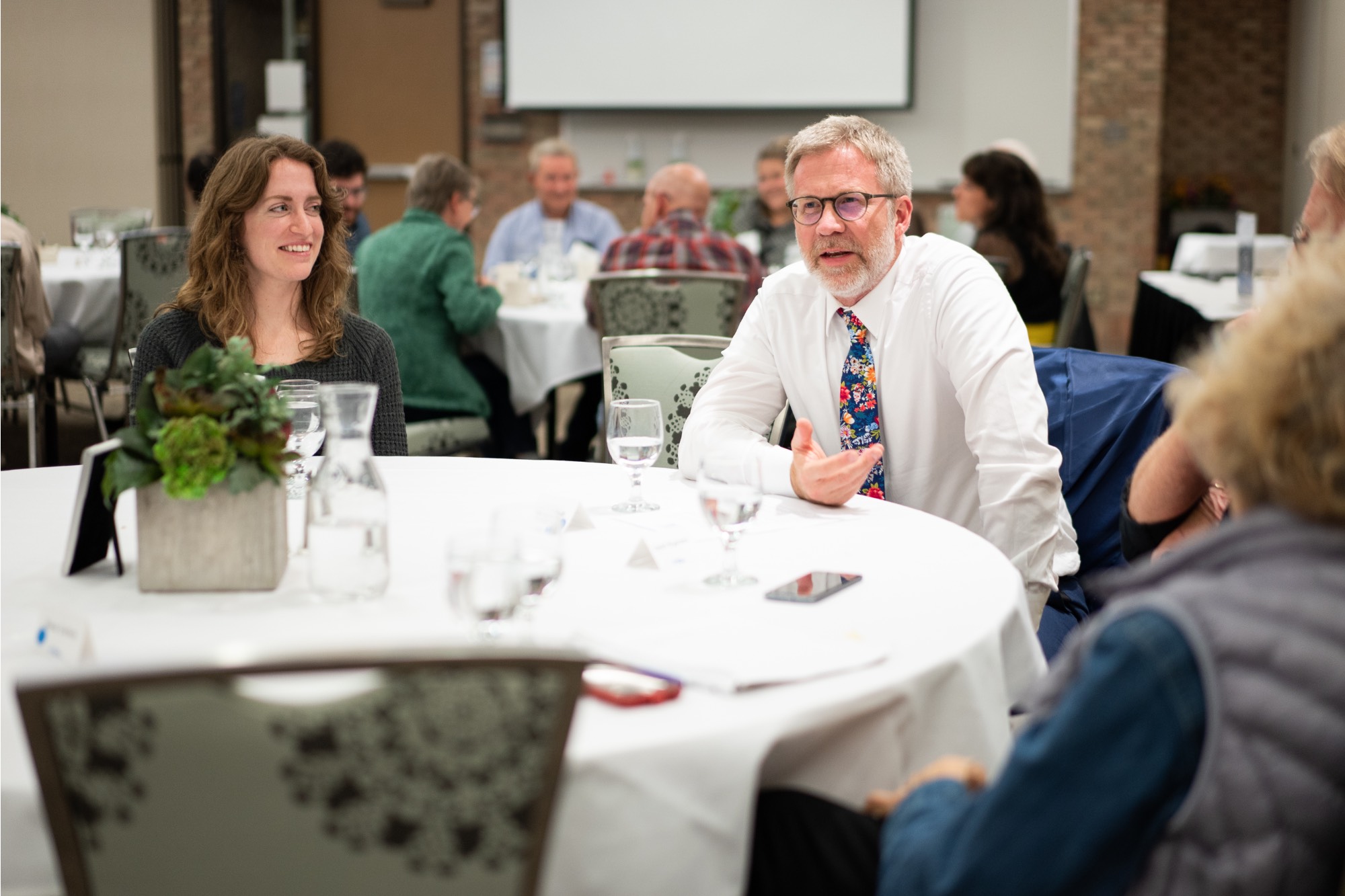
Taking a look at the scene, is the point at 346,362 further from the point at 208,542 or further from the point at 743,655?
the point at 743,655

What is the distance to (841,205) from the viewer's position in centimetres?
250

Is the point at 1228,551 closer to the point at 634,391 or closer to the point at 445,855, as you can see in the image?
the point at 445,855

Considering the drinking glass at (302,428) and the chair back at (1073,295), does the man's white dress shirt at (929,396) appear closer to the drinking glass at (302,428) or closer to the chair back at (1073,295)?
the drinking glass at (302,428)

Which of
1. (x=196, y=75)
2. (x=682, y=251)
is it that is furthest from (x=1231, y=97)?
(x=196, y=75)

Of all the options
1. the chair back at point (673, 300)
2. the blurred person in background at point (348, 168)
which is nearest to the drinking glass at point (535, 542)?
the chair back at point (673, 300)

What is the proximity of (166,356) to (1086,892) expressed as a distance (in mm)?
2122

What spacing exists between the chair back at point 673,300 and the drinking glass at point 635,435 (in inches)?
93.3

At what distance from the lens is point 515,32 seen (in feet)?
30.1

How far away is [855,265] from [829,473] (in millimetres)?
663

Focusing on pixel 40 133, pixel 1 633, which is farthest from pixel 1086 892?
pixel 40 133

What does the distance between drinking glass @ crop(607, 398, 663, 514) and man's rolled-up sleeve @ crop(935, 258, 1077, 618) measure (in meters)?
0.64

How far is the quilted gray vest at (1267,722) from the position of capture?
35.1 inches

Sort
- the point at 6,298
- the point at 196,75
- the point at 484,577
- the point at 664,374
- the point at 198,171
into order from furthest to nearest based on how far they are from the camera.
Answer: the point at 196,75 → the point at 198,171 → the point at 6,298 → the point at 664,374 → the point at 484,577

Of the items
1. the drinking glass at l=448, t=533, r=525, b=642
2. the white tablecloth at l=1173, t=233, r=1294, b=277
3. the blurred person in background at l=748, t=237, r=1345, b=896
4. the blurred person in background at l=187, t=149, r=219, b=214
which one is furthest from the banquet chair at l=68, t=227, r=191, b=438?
the white tablecloth at l=1173, t=233, r=1294, b=277
